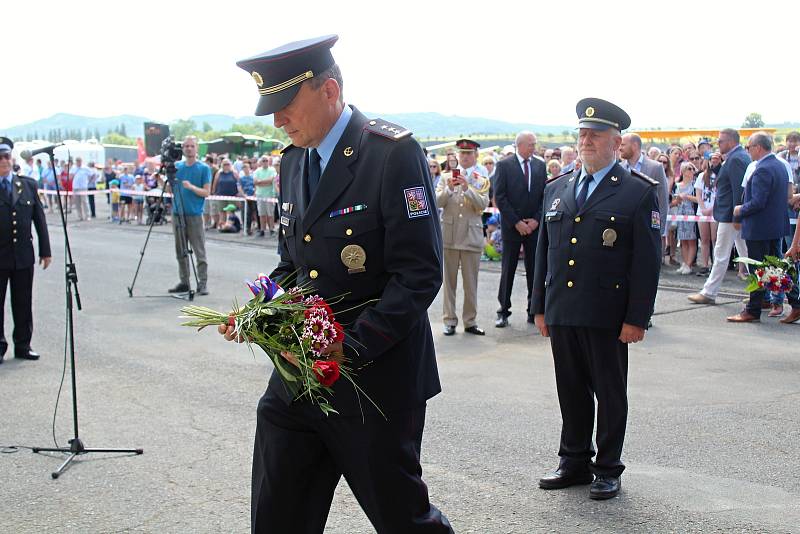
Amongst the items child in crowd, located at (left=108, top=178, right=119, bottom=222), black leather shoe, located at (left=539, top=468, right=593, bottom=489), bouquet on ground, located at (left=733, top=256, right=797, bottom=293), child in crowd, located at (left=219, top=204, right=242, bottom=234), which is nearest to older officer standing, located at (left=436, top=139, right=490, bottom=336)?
bouquet on ground, located at (left=733, top=256, right=797, bottom=293)

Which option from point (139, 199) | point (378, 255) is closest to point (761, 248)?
point (378, 255)

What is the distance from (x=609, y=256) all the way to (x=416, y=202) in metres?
2.31

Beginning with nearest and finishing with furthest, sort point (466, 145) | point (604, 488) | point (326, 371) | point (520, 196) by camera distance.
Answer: point (326, 371)
point (604, 488)
point (466, 145)
point (520, 196)

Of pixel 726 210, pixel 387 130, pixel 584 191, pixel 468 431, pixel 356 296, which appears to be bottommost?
pixel 468 431

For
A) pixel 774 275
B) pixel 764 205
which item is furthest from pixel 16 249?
pixel 764 205

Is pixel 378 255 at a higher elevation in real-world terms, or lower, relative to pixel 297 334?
higher

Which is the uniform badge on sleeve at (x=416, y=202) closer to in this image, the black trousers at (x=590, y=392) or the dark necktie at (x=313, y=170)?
the dark necktie at (x=313, y=170)

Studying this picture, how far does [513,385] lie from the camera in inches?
309

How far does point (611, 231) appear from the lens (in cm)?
521

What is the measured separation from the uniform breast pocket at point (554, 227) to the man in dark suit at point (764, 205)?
604 centimetres

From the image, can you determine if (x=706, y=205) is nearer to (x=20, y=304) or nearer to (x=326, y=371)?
(x=20, y=304)

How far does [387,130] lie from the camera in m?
3.37

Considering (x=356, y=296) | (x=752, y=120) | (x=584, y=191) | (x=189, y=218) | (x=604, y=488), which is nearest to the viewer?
(x=356, y=296)

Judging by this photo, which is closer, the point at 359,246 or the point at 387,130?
the point at 359,246
